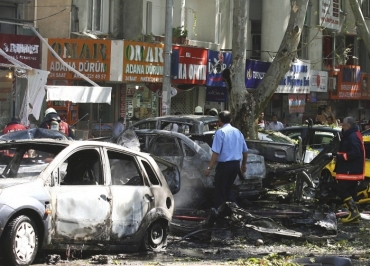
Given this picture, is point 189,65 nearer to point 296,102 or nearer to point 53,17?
point 53,17

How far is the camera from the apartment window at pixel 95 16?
24.6 m

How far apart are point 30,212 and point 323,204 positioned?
7796 millimetres

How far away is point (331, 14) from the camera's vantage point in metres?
35.4

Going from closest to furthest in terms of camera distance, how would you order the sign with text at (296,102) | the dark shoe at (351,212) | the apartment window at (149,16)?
the dark shoe at (351,212) < the apartment window at (149,16) < the sign with text at (296,102)

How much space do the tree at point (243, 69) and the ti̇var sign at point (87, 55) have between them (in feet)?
15.4

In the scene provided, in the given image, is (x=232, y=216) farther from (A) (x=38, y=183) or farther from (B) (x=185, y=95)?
(B) (x=185, y=95)

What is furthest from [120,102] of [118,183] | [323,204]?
[118,183]

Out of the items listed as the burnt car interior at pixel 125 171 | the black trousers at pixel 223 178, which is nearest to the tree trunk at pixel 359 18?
the black trousers at pixel 223 178

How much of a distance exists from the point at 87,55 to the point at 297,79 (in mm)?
12653

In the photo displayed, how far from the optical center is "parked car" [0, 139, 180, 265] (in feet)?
25.6

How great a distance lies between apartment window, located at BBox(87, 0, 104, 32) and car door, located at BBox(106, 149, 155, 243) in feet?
50.5

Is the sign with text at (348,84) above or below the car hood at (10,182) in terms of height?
above

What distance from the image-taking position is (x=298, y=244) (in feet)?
35.6

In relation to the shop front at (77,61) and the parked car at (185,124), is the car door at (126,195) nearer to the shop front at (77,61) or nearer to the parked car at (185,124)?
the parked car at (185,124)
